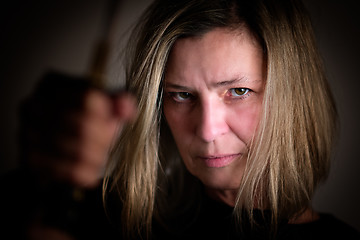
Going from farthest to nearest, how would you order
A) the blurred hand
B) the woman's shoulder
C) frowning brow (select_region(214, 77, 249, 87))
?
the woman's shoulder
frowning brow (select_region(214, 77, 249, 87))
the blurred hand

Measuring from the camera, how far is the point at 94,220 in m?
0.94

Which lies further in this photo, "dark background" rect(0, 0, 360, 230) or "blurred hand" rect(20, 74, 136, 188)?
"dark background" rect(0, 0, 360, 230)

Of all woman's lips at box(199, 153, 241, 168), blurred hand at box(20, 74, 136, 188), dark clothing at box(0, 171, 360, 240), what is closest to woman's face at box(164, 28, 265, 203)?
woman's lips at box(199, 153, 241, 168)

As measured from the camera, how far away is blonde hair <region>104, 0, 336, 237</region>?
769 millimetres

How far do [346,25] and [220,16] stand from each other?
640 mm

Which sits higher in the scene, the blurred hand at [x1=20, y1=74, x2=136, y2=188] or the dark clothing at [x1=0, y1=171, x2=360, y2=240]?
the blurred hand at [x1=20, y1=74, x2=136, y2=188]

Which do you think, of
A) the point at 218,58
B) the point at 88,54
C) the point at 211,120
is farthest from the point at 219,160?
the point at 88,54

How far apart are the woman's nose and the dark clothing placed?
1.03ft

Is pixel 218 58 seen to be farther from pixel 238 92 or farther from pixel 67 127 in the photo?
pixel 67 127

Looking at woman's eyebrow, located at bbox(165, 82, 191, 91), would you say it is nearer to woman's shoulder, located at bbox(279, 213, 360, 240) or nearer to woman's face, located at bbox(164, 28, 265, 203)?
woman's face, located at bbox(164, 28, 265, 203)

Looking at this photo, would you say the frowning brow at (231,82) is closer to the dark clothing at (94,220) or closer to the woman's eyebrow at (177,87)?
the woman's eyebrow at (177,87)

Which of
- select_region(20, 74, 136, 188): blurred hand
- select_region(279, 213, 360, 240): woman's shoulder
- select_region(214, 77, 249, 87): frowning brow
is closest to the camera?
select_region(20, 74, 136, 188): blurred hand

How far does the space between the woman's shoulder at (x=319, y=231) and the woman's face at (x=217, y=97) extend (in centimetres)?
23

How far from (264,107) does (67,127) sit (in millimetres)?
517
